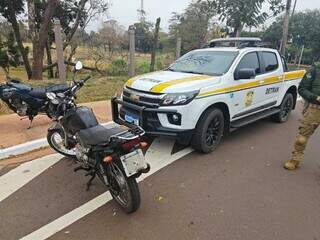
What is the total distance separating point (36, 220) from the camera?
336 cm

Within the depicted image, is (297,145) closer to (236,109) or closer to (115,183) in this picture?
(236,109)

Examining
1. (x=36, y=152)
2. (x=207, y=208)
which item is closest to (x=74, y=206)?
(x=207, y=208)

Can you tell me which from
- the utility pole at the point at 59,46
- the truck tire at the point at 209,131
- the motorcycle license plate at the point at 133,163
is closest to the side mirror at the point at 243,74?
the truck tire at the point at 209,131

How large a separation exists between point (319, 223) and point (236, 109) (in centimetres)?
259

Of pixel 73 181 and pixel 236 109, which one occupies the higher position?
pixel 236 109

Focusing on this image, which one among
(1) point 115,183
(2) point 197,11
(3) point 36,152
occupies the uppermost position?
(2) point 197,11

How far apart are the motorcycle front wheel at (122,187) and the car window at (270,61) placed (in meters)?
4.24

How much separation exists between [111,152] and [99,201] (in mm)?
813

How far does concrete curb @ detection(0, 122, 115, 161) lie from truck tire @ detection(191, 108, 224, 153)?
1.42 m

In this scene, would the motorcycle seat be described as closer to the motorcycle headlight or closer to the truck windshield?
the motorcycle headlight

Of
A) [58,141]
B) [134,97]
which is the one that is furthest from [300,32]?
[58,141]

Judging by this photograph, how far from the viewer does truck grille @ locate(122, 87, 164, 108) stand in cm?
478

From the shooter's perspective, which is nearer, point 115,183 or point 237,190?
point 115,183

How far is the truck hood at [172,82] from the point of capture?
4797 millimetres
